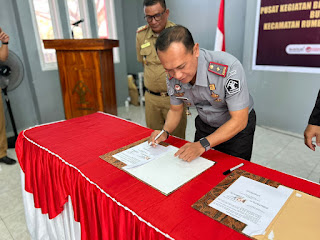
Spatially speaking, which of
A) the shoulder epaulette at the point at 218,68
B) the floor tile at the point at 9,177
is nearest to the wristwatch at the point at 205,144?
the shoulder epaulette at the point at 218,68

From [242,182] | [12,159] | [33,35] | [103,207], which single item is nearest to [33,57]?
[33,35]

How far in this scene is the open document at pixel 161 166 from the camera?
874mm

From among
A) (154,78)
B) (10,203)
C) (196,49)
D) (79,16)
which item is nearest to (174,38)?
(196,49)

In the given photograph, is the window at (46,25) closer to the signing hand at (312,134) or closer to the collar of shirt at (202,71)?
the collar of shirt at (202,71)

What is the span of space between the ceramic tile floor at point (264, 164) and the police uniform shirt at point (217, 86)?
1.54 metres

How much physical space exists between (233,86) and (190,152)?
14.5 inches

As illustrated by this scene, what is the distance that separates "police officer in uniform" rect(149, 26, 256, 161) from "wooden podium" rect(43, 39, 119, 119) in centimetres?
148

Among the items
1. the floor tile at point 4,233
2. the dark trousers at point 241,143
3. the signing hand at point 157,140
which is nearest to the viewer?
the signing hand at point 157,140

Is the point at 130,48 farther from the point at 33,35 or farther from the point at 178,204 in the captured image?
the point at 178,204

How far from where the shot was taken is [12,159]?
2703mm

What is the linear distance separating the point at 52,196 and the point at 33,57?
299 centimetres

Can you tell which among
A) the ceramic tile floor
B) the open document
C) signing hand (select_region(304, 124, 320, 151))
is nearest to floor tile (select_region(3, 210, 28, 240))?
the ceramic tile floor

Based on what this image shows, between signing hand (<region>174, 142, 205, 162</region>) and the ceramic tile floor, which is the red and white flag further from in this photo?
signing hand (<region>174, 142, 205, 162</region>)

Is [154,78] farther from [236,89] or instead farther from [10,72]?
[10,72]
